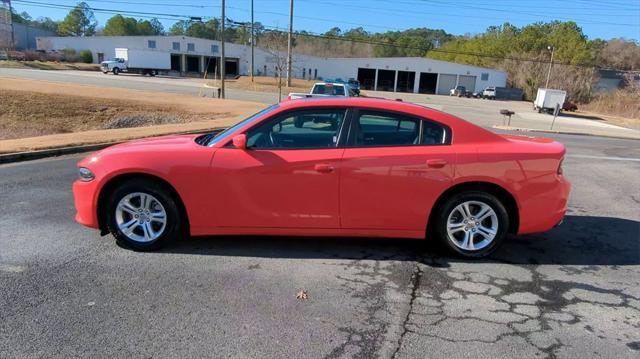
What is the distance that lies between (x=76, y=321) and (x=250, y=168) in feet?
6.25

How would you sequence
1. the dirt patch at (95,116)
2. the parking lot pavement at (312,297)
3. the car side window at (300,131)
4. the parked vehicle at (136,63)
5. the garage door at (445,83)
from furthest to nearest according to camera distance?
1. the garage door at (445,83)
2. the parked vehicle at (136,63)
3. the dirt patch at (95,116)
4. the car side window at (300,131)
5. the parking lot pavement at (312,297)

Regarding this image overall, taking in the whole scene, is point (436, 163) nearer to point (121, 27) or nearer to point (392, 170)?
point (392, 170)

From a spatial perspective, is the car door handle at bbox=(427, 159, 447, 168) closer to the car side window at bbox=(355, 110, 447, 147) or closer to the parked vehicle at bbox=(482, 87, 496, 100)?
the car side window at bbox=(355, 110, 447, 147)

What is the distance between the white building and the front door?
3222 inches

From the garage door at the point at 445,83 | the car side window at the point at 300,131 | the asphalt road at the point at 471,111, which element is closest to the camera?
the car side window at the point at 300,131

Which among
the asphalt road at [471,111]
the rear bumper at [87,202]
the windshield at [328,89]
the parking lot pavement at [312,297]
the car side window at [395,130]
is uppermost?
the car side window at [395,130]

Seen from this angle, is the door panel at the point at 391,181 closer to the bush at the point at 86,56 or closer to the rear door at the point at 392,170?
the rear door at the point at 392,170

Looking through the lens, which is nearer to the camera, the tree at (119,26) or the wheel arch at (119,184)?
the wheel arch at (119,184)

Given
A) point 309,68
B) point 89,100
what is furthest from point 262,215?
point 309,68

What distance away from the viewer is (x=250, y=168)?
4.50m

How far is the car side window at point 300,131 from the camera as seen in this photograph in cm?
461

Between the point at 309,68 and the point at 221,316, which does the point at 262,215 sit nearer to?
the point at 221,316

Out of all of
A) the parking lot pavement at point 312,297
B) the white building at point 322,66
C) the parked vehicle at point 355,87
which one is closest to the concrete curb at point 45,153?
Answer: the parking lot pavement at point 312,297

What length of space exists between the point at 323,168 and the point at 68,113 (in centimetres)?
1944
